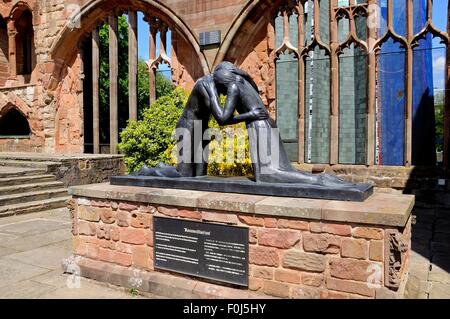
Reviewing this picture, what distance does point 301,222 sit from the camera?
3.03m

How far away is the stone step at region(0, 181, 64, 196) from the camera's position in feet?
25.8

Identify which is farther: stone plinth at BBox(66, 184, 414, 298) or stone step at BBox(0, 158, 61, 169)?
stone step at BBox(0, 158, 61, 169)

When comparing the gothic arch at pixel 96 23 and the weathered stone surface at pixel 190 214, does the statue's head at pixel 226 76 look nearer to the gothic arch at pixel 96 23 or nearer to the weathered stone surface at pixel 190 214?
the weathered stone surface at pixel 190 214

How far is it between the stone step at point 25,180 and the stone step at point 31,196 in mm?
454

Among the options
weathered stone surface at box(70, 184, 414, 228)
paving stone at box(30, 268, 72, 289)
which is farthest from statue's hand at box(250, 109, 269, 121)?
paving stone at box(30, 268, 72, 289)

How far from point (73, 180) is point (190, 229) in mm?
7164

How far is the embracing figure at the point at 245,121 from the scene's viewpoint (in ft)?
11.6

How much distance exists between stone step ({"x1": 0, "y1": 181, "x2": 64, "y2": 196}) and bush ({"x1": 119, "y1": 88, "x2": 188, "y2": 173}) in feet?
5.58

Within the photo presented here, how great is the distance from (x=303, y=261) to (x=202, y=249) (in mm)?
876

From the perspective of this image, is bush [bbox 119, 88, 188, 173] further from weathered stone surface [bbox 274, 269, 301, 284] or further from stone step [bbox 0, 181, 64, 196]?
weathered stone surface [bbox 274, 269, 301, 284]

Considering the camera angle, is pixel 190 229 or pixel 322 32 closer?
pixel 190 229

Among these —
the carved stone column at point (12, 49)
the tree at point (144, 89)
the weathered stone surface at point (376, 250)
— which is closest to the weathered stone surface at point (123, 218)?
the weathered stone surface at point (376, 250)

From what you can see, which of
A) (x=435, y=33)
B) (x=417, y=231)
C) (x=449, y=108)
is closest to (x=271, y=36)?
(x=435, y=33)

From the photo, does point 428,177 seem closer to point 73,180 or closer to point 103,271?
point 103,271
